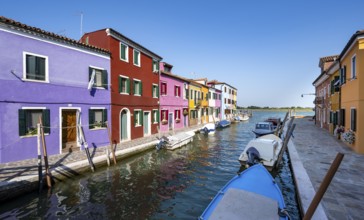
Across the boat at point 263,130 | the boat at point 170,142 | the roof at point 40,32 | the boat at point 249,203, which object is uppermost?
the roof at point 40,32

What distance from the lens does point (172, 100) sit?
24.6 metres

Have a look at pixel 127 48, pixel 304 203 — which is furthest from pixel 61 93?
pixel 304 203

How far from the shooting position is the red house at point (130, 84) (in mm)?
14992

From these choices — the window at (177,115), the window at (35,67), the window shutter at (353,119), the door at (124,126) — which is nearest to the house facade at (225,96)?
the window at (177,115)

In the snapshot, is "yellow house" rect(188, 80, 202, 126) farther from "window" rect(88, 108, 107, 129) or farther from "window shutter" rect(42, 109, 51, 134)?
"window shutter" rect(42, 109, 51, 134)

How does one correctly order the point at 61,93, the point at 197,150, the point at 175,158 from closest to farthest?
the point at 61,93 < the point at 175,158 < the point at 197,150

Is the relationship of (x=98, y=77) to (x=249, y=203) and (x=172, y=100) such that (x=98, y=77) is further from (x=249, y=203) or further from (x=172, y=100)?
(x=249, y=203)

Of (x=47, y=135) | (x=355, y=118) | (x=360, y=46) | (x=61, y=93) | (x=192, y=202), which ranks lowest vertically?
(x=192, y=202)

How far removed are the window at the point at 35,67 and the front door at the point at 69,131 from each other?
8.32 feet

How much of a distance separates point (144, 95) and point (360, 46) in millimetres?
15907

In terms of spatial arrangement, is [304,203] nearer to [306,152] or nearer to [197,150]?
[306,152]

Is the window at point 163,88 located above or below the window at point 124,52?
below

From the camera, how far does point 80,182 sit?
9062mm

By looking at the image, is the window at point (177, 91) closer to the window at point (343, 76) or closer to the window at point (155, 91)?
the window at point (155, 91)
